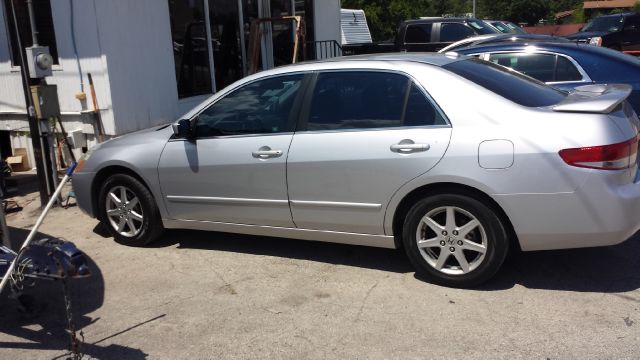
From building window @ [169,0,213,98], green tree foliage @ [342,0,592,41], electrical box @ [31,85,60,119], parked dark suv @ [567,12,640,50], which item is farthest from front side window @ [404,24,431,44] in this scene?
green tree foliage @ [342,0,592,41]

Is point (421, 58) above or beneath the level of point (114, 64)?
above

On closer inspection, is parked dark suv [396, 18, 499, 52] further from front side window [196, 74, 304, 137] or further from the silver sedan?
front side window [196, 74, 304, 137]

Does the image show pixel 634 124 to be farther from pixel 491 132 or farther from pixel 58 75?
pixel 58 75

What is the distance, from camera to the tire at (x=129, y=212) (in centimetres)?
528

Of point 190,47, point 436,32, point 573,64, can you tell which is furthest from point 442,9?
point 573,64

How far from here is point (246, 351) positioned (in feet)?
11.7

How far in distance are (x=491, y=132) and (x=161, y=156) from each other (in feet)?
9.02

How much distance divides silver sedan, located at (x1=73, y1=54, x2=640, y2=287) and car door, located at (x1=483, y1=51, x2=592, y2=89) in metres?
1.75

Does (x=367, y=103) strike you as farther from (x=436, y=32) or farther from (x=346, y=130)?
(x=436, y=32)

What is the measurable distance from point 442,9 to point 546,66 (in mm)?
70480

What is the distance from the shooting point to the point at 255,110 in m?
4.85

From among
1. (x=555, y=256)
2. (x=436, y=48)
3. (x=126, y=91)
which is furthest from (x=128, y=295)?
(x=436, y=48)

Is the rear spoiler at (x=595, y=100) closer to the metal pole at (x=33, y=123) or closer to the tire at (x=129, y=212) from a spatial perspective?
the tire at (x=129, y=212)

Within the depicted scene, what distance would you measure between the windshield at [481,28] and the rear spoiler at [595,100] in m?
9.92
